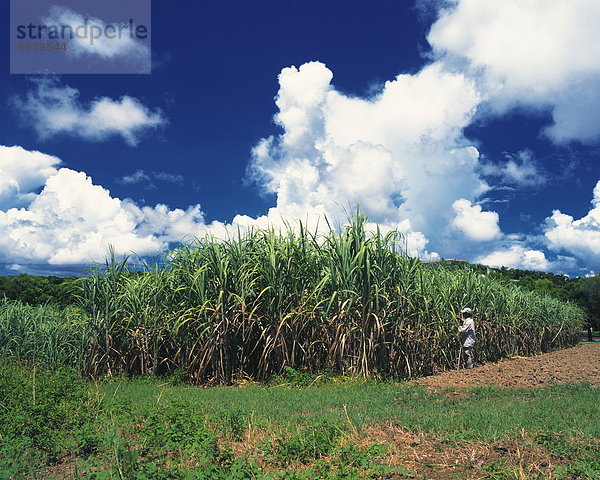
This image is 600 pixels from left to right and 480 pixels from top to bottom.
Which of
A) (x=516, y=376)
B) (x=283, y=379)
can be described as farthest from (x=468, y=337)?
(x=283, y=379)

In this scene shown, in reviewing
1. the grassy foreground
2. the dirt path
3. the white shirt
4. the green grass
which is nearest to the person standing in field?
the white shirt

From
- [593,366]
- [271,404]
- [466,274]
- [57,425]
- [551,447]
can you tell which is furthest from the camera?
[466,274]

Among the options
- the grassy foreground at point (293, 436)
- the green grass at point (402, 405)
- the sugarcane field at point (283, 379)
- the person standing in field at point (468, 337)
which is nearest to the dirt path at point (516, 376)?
the sugarcane field at point (283, 379)

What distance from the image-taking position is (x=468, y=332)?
10.6 metres

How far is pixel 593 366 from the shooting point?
401 inches

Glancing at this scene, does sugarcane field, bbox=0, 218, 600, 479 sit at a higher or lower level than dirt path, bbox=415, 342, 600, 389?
higher

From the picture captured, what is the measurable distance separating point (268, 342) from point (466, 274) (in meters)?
6.53

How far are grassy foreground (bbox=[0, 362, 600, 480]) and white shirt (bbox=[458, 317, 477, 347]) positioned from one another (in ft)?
12.0

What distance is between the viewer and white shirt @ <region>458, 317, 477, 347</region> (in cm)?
1041

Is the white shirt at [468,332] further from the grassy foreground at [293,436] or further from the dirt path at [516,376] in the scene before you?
the grassy foreground at [293,436]

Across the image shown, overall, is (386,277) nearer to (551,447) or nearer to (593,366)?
(551,447)

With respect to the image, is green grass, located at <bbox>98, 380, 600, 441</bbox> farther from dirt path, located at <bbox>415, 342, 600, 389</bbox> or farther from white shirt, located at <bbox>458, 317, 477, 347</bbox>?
white shirt, located at <bbox>458, 317, 477, 347</bbox>

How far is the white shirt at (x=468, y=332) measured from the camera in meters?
10.4

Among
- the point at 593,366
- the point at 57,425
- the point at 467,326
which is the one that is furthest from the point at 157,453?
the point at 593,366
